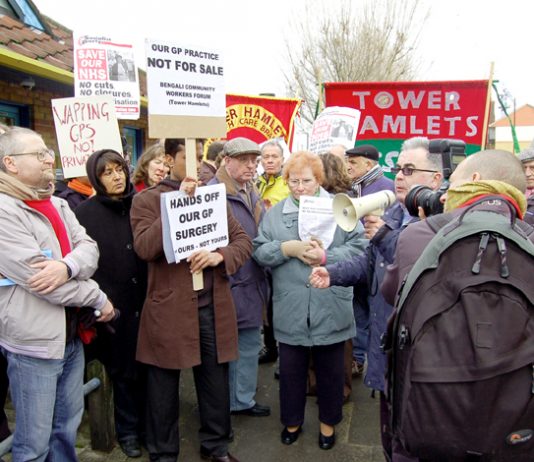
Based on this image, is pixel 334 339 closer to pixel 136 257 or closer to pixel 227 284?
pixel 227 284

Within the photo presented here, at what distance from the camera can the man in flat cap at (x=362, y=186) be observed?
4598mm

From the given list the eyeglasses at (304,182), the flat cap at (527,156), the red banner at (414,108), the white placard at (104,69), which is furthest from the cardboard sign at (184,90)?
the red banner at (414,108)

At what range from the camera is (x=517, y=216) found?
1900mm

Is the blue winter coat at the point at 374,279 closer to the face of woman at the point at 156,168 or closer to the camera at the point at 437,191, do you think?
the camera at the point at 437,191

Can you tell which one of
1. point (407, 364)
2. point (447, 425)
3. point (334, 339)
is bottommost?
point (334, 339)

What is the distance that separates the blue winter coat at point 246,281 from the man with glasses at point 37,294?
1.22m

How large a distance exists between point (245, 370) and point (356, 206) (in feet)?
5.55

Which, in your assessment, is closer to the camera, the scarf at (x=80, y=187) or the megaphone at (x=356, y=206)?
the megaphone at (x=356, y=206)

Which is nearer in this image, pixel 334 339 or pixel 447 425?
pixel 447 425

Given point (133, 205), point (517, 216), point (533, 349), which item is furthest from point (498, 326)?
point (133, 205)

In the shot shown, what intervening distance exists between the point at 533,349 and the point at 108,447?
275cm

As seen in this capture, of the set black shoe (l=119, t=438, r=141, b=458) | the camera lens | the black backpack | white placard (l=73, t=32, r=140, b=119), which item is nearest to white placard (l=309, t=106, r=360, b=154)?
white placard (l=73, t=32, r=140, b=119)

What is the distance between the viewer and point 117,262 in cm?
313

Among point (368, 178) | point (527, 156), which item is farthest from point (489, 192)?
point (527, 156)
